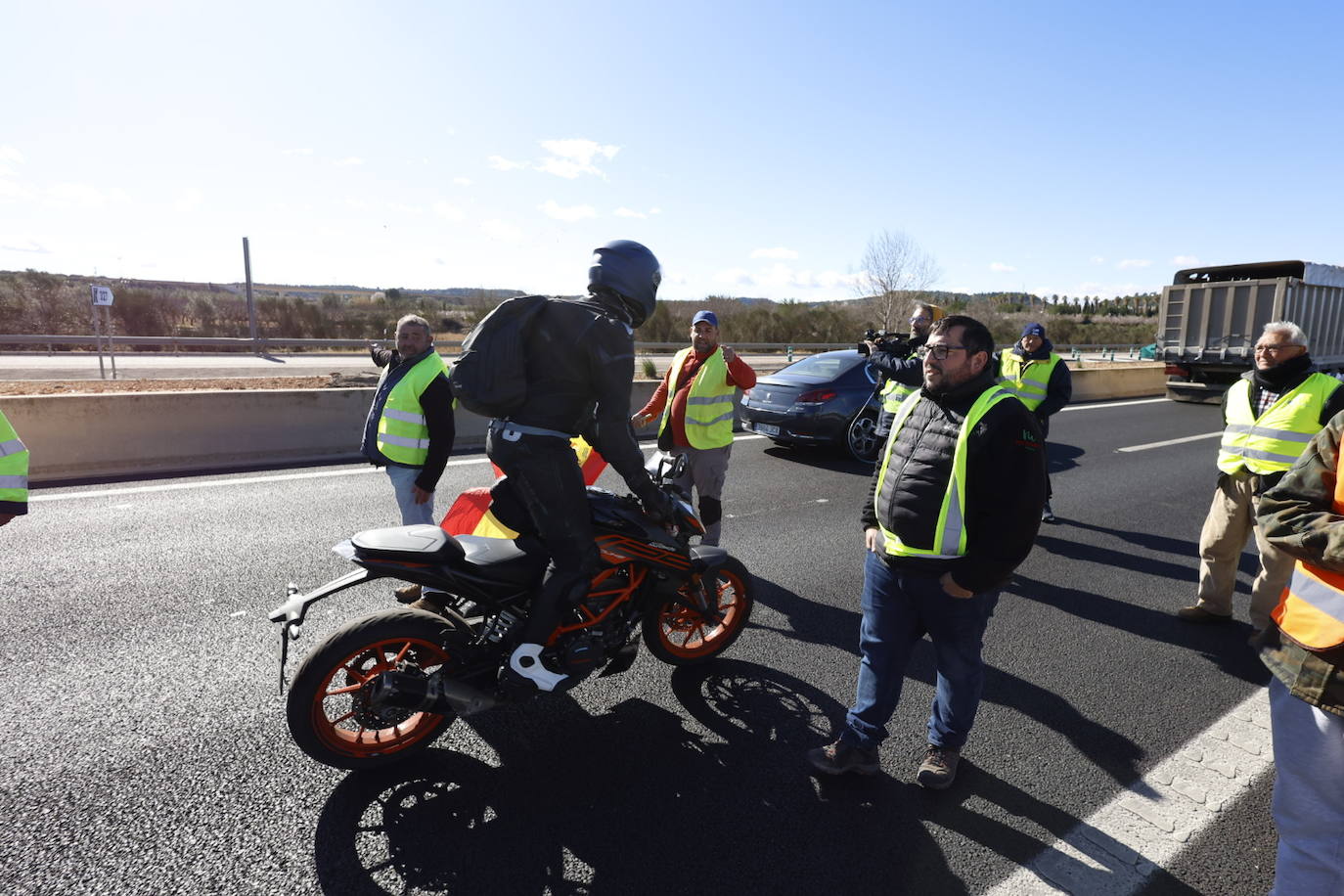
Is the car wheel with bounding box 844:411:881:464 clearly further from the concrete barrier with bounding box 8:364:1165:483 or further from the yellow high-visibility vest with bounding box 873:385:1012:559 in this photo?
the yellow high-visibility vest with bounding box 873:385:1012:559

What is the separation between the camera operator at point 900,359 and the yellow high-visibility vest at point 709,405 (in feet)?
3.66

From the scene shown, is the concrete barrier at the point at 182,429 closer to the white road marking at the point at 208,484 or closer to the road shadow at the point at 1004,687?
the white road marking at the point at 208,484

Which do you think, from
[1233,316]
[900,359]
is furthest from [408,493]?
[1233,316]

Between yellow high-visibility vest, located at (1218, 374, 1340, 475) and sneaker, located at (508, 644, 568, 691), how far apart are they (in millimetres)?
4198

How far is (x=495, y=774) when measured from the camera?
2.95 metres

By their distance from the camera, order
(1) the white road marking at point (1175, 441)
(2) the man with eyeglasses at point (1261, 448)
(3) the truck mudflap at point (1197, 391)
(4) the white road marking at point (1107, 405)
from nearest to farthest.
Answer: (2) the man with eyeglasses at point (1261, 448)
(1) the white road marking at point (1175, 441)
(4) the white road marking at point (1107, 405)
(3) the truck mudflap at point (1197, 391)

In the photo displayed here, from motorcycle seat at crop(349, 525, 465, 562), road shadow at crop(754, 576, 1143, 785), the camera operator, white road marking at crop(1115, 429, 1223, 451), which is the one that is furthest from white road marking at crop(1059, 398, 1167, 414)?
motorcycle seat at crop(349, 525, 465, 562)

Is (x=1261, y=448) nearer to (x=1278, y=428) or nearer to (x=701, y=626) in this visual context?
(x=1278, y=428)

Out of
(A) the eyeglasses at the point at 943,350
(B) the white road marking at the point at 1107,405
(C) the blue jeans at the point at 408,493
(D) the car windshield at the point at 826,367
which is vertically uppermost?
(A) the eyeglasses at the point at 943,350

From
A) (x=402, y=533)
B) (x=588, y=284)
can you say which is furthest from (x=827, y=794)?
(x=588, y=284)

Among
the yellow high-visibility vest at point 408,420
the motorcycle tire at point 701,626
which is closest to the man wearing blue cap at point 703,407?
the motorcycle tire at point 701,626

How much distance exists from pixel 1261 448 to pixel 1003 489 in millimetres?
2911

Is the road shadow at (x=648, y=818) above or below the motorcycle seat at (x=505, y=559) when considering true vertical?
below

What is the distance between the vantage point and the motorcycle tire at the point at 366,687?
108 inches
